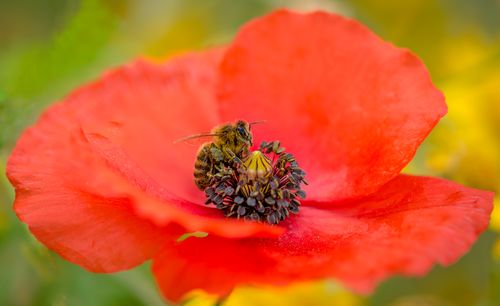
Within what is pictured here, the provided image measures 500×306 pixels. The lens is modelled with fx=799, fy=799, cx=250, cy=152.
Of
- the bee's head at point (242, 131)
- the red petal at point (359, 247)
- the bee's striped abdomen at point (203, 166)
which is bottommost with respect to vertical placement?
the red petal at point (359, 247)

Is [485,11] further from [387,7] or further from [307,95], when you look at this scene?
[307,95]

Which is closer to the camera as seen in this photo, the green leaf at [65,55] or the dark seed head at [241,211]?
the dark seed head at [241,211]

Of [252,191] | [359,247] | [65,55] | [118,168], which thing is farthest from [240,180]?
[65,55]

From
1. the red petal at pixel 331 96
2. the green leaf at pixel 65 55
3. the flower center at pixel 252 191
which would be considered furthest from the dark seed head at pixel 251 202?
the green leaf at pixel 65 55

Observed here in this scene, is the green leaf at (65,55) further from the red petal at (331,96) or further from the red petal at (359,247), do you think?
the red petal at (359,247)

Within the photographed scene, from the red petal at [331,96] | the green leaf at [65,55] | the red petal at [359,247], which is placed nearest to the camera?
the red petal at [359,247]

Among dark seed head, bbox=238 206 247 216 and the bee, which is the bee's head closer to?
the bee

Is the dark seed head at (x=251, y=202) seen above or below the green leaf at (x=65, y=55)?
below

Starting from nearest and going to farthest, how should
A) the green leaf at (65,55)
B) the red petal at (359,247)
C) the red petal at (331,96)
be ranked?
the red petal at (359,247) < the red petal at (331,96) < the green leaf at (65,55)
